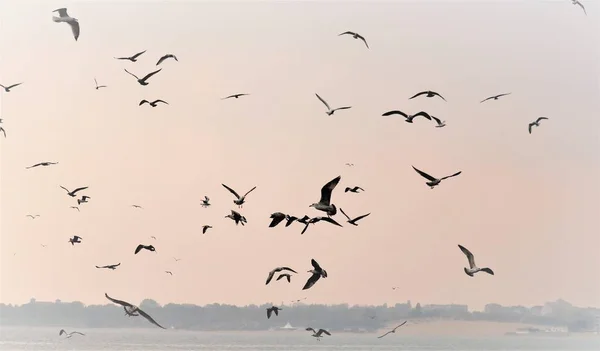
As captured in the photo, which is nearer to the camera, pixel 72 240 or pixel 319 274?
pixel 319 274

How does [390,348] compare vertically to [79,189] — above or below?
below

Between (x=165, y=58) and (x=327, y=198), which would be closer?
(x=327, y=198)

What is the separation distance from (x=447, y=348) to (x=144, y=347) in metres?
9.22

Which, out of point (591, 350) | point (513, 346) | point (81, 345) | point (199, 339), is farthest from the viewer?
point (199, 339)

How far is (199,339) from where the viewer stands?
34.6 meters

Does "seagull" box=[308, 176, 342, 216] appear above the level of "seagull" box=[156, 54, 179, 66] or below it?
below

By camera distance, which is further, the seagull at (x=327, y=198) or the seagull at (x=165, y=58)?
the seagull at (x=165, y=58)

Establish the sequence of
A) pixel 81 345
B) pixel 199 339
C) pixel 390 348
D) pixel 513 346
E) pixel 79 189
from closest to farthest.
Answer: pixel 79 189, pixel 513 346, pixel 81 345, pixel 390 348, pixel 199 339

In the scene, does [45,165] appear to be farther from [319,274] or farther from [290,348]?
[290,348]

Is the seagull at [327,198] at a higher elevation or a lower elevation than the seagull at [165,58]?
lower

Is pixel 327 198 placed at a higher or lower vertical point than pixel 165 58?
lower

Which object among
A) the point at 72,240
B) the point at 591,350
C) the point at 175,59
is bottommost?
the point at 591,350

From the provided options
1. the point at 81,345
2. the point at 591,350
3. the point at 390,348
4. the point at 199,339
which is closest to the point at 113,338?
the point at 81,345

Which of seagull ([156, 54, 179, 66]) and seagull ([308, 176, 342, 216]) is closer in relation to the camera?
seagull ([308, 176, 342, 216])
